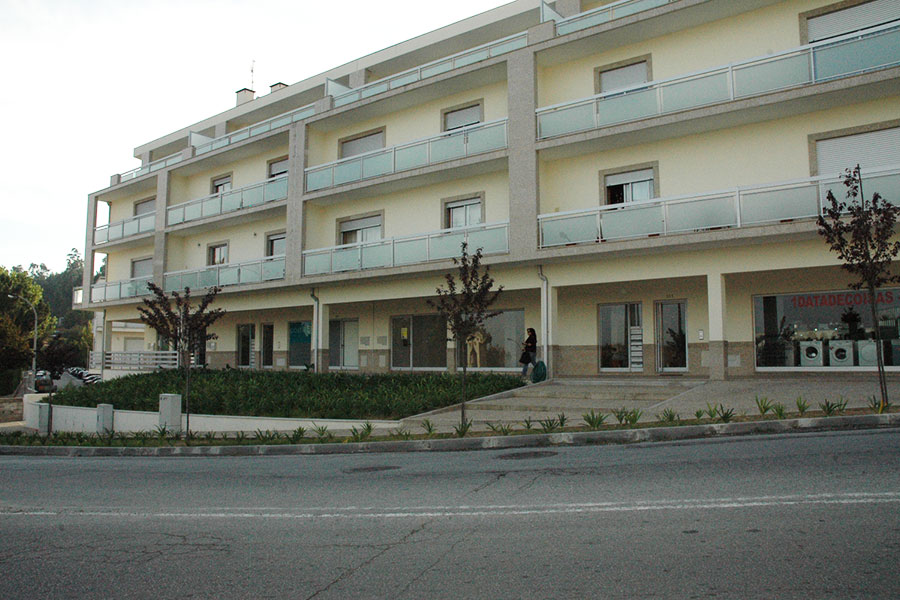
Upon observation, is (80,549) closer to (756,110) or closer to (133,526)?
(133,526)

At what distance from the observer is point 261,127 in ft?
94.1

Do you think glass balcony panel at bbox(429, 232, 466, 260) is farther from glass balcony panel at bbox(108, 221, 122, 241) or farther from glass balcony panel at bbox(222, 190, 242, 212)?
glass balcony panel at bbox(108, 221, 122, 241)

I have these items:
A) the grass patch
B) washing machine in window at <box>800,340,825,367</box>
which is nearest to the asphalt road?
the grass patch

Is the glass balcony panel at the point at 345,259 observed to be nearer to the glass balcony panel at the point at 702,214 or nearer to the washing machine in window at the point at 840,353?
the glass balcony panel at the point at 702,214

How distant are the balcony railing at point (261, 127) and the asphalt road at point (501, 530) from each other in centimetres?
A: 2045

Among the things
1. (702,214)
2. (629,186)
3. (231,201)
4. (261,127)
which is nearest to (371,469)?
(702,214)

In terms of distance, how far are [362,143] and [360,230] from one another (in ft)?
10.7

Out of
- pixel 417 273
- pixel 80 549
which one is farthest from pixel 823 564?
pixel 417 273

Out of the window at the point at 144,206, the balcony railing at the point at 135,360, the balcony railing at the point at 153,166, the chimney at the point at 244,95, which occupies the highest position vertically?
the chimney at the point at 244,95

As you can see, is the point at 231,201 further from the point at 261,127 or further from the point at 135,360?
the point at 135,360

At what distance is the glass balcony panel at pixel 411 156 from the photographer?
→ 22.6 metres

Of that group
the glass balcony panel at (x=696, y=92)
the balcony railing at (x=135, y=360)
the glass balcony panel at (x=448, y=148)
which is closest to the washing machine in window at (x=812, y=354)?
the glass balcony panel at (x=696, y=92)

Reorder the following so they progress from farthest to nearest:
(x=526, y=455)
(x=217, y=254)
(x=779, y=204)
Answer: (x=217, y=254) → (x=779, y=204) → (x=526, y=455)

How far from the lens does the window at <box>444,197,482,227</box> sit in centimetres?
2261
